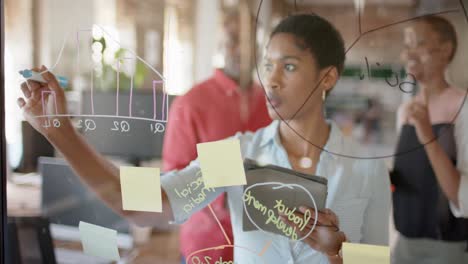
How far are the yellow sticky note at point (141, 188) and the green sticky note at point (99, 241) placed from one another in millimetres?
98

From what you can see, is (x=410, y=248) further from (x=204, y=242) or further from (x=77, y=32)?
(x=77, y=32)

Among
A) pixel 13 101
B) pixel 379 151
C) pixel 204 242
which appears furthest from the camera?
pixel 13 101

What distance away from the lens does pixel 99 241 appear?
1.00 metres

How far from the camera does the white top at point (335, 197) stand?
2.63 ft

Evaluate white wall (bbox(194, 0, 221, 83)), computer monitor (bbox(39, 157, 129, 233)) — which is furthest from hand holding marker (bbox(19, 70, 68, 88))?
white wall (bbox(194, 0, 221, 83))

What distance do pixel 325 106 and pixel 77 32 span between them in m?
0.56

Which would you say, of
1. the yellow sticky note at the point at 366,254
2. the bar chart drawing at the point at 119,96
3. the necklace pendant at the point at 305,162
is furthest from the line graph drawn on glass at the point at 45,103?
the yellow sticky note at the point at 366,254

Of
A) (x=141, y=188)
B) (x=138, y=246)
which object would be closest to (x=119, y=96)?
(x=141, y=188)

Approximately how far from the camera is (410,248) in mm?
805

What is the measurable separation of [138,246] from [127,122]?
0.28 m

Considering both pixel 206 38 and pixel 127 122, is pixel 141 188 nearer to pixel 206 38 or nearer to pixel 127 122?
pixel 127 122

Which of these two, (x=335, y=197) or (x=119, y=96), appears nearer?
(x=335, y=197)

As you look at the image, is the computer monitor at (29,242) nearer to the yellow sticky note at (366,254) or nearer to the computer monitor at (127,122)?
the computer monitor at (127,122)

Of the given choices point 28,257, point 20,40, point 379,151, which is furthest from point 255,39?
point 28,257
